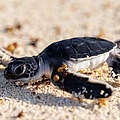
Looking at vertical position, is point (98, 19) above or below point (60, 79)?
above

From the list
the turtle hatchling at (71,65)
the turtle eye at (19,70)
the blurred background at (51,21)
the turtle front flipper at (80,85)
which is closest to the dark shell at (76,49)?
the turtle hatchling at (71,65)

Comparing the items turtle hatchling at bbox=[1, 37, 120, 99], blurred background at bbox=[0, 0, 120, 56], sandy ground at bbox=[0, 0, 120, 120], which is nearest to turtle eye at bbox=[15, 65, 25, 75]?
turtle hatchling at bbox=[1, 37, 120, 99]

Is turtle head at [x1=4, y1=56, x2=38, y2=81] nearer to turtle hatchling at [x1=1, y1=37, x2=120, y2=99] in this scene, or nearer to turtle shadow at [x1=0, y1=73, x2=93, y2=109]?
turtle hatchling at [x1=1, y1=37, x2=120, y2=99]

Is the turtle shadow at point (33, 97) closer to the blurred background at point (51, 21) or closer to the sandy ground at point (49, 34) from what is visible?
the sandy ground at point (49, 34)

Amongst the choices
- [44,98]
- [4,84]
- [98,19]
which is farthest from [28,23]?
[44,98]

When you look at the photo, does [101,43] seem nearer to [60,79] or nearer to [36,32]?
[60,79]

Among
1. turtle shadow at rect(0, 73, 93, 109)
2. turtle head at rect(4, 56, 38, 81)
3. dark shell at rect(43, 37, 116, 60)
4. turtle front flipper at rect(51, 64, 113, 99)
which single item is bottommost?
turtle shadow at rect(0, 73, 93, 109)
